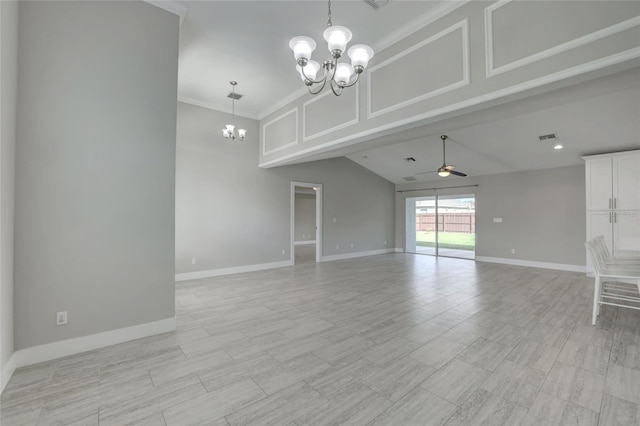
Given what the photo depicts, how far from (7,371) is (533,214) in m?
9.65

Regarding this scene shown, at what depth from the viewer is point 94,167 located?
104 inches

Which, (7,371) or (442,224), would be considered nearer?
(7,371)

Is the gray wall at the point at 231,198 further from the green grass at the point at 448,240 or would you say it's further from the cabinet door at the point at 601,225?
the cabinet door at the point at 601,225

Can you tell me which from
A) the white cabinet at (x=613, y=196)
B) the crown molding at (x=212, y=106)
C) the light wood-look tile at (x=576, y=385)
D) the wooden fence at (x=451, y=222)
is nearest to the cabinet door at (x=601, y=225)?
the white cabinet at (x=613, y=196)

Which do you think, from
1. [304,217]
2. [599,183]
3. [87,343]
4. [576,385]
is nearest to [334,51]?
[576,385]

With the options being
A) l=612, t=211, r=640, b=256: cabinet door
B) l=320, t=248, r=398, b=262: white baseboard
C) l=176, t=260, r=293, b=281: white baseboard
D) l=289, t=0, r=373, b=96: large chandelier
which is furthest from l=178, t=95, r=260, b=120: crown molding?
l=612, t=211, r=640, b=256: cabinet door

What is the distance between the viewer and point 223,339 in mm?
2816

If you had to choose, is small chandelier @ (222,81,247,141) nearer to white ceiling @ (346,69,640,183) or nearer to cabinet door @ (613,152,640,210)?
white ceiling @ (346,69,640,183)

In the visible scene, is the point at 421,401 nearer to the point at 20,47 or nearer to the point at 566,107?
the point at 20,47

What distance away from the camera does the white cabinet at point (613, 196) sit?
5.18 meters

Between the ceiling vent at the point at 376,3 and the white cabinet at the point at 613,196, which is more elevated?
the ceiling vent at the point at 376,3

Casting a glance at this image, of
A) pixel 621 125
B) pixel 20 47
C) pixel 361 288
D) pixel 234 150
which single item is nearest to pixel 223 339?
pixel 361 288

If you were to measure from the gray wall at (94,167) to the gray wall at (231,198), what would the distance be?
103 inches

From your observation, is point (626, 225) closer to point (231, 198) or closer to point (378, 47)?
point (378, 47)
